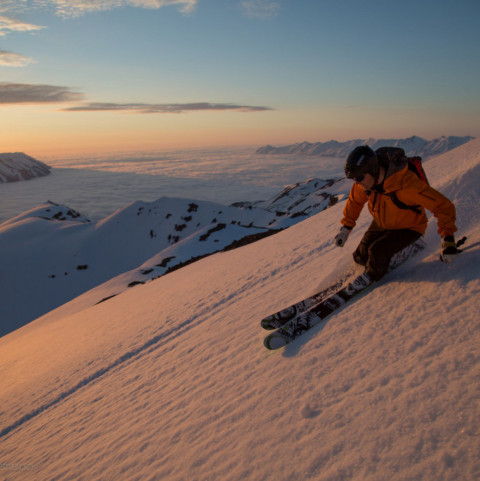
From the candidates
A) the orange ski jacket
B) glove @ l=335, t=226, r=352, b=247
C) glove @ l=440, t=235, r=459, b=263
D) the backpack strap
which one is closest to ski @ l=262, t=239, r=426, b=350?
the orange ski jacket

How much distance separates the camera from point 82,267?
52.2 m

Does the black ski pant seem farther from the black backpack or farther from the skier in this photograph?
the black backpack

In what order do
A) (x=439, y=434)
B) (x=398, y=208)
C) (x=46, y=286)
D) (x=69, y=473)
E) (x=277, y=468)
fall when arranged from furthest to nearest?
(x=46, y=286) → (x=398, y=208) → (x=69, y=473) → (x=277, y=468) → (x=439, y=434)

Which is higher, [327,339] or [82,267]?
[327,339]

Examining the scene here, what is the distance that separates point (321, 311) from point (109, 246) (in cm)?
6569

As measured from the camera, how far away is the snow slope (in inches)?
71.8

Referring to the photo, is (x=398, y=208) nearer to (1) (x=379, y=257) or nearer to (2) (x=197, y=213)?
(1) (x=379, y=257)

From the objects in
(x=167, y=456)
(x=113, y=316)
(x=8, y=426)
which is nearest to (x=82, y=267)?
(x=113, y=316)

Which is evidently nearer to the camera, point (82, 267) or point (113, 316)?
point (113, 316)

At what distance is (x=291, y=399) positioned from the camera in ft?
8.00

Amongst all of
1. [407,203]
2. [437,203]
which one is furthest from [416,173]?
[437,203]

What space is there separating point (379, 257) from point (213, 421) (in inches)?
95.7

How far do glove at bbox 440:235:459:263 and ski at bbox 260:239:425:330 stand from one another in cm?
60

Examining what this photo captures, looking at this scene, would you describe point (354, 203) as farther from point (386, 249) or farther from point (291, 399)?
point (291, 399)
